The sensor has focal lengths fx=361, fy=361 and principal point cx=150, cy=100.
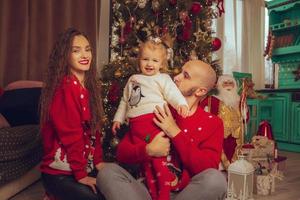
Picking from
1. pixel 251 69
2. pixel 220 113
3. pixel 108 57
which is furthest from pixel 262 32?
pixel 220 113

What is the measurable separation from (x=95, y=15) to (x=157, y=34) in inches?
51.4

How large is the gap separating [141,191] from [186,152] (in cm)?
25

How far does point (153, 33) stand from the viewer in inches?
119

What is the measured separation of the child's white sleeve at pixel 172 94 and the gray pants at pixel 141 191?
12.3 inches

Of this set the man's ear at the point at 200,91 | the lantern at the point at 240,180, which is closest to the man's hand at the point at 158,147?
the man's ear at the point at 200,91

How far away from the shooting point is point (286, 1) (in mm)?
4988

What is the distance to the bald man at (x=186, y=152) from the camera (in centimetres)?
141

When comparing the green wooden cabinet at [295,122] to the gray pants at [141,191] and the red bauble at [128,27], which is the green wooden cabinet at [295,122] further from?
the gray pants at [141,191]

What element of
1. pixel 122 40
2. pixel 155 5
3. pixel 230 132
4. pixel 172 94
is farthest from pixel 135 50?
pixel 172 94

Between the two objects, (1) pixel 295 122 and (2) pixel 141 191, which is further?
(1) pixel 295 122

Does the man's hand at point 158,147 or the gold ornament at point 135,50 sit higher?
the gold ornament at point 135,50

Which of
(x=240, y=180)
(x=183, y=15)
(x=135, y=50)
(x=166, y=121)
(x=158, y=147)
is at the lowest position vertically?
(x=240, y=180)

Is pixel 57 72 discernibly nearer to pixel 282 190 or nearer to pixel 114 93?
pixel 114 93

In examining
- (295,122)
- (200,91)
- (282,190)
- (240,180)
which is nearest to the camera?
(200,91)
